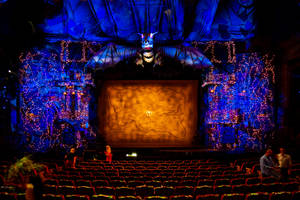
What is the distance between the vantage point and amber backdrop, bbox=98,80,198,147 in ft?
52.7

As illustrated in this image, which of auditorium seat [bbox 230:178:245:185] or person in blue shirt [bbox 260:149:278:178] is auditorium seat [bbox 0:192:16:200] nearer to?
auditorium seat [bbox 230:178:245:185]

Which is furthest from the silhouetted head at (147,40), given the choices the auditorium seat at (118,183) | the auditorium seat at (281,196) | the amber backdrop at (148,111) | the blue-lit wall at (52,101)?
the auditorium seat at (281,196)

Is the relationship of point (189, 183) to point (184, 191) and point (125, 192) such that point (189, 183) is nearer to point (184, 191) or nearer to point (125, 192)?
point (184, 191)

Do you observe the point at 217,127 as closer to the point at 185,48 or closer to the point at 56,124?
the point at 185,48

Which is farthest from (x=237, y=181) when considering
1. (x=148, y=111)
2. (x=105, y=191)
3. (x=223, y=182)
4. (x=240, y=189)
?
(x=148, y=111)

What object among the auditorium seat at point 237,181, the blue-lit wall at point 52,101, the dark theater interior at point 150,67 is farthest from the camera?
the blue-lit wall at point 52,101

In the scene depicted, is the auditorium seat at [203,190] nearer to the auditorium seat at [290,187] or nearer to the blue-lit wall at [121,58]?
the auditorium seat at [290,187]

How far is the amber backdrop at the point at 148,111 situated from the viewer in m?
16.1

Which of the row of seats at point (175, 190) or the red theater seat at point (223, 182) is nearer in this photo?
the row of seats at point (175, 190)

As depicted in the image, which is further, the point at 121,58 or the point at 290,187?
the point at 121,58

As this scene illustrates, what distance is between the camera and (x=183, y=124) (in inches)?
637

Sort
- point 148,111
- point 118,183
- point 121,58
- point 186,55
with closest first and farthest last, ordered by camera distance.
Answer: point 118,183 < point 186,55 < point 121,58 < point 148,111

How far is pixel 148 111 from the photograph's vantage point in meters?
16.5

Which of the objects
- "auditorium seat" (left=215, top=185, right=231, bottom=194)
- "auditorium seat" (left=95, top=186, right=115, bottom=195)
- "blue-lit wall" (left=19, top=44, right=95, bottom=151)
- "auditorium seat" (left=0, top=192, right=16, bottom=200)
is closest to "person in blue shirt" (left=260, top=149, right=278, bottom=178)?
"auditorium seat" (left=215, top=185, right=231, bottom=194)
